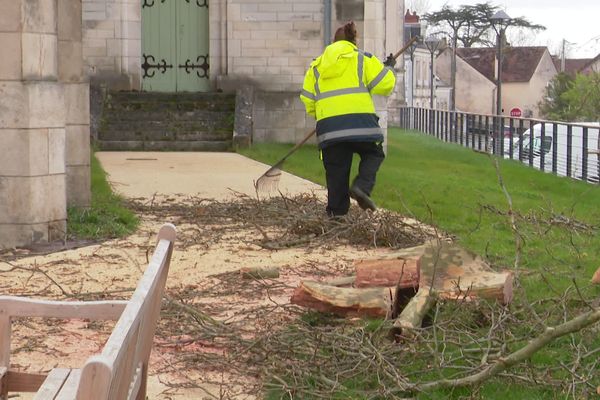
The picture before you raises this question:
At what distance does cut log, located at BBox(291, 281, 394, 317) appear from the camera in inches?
289

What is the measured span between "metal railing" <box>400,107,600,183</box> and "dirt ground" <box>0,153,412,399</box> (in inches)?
302

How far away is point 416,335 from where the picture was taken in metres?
6.35

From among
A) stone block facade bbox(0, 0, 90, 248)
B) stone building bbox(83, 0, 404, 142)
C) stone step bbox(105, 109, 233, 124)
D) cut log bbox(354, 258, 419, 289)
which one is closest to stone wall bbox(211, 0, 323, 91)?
stone building bbox(83, 0, 404, 142)

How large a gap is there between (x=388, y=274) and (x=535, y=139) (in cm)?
2001

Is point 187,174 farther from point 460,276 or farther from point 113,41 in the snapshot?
point 460,276

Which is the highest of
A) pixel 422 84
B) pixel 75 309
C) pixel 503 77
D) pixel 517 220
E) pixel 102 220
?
pixel 75 309

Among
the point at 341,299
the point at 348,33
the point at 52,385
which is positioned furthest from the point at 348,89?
the point at 52,385

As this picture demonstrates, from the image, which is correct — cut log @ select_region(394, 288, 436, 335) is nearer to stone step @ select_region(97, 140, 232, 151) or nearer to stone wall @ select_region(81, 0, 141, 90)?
stone step @ select_region(97, 140, 232, 151)

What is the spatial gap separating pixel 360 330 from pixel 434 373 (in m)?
0.51

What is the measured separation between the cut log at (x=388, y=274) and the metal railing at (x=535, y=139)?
11.3m

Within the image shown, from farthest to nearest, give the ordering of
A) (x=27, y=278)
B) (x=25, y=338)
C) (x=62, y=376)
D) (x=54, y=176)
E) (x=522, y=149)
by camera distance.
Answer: (x=522, y=149) → (x=54, y=176) → (x=27, y=278) → (x=25, y=338) → (x=62, y=376)

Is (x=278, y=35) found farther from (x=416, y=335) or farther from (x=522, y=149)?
(x=416, y=335)

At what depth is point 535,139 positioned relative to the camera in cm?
2741

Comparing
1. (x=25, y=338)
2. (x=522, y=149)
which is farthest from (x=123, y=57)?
(x=25, y=338)
